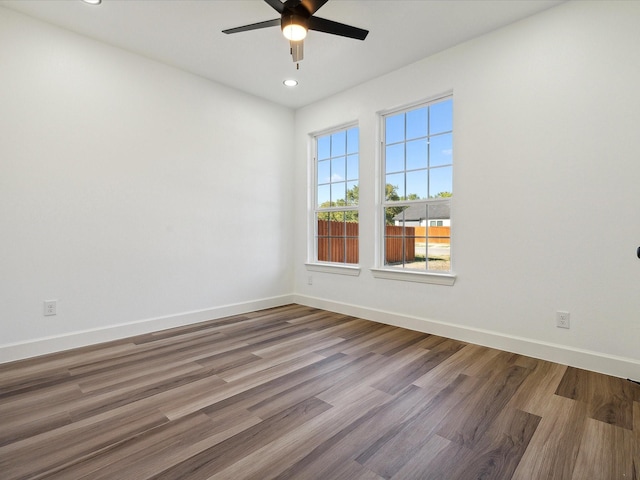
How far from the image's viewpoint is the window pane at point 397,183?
374cm

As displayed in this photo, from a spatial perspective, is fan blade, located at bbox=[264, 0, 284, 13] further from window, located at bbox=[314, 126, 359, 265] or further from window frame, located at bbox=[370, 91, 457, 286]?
window, located at bbox=[314, 126, 359, 265]

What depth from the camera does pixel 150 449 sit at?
5.19ft

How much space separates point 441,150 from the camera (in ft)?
11.2

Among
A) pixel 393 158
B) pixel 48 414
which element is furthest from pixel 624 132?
pixel 48 414

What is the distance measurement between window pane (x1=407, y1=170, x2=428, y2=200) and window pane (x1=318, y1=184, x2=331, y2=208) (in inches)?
49.8

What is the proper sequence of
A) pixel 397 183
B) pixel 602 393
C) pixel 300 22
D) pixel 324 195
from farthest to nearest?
1. pixel 324 195
2. pixel 397 183
3. pixel 300 22
4. pixel 602 393

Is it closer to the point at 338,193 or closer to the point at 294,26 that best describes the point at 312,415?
the point at 294,26

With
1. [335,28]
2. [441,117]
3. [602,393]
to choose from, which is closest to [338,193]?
[441,117]

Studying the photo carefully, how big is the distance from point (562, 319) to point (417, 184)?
70.8 inches

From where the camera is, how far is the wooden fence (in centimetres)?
354

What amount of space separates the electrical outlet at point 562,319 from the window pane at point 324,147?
3.21 metres

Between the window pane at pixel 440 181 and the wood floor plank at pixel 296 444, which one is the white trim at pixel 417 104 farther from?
the wood floor plank at pixel 296 444

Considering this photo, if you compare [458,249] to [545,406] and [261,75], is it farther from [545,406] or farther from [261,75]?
[261,75]

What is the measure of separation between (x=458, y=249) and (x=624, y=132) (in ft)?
4.81
